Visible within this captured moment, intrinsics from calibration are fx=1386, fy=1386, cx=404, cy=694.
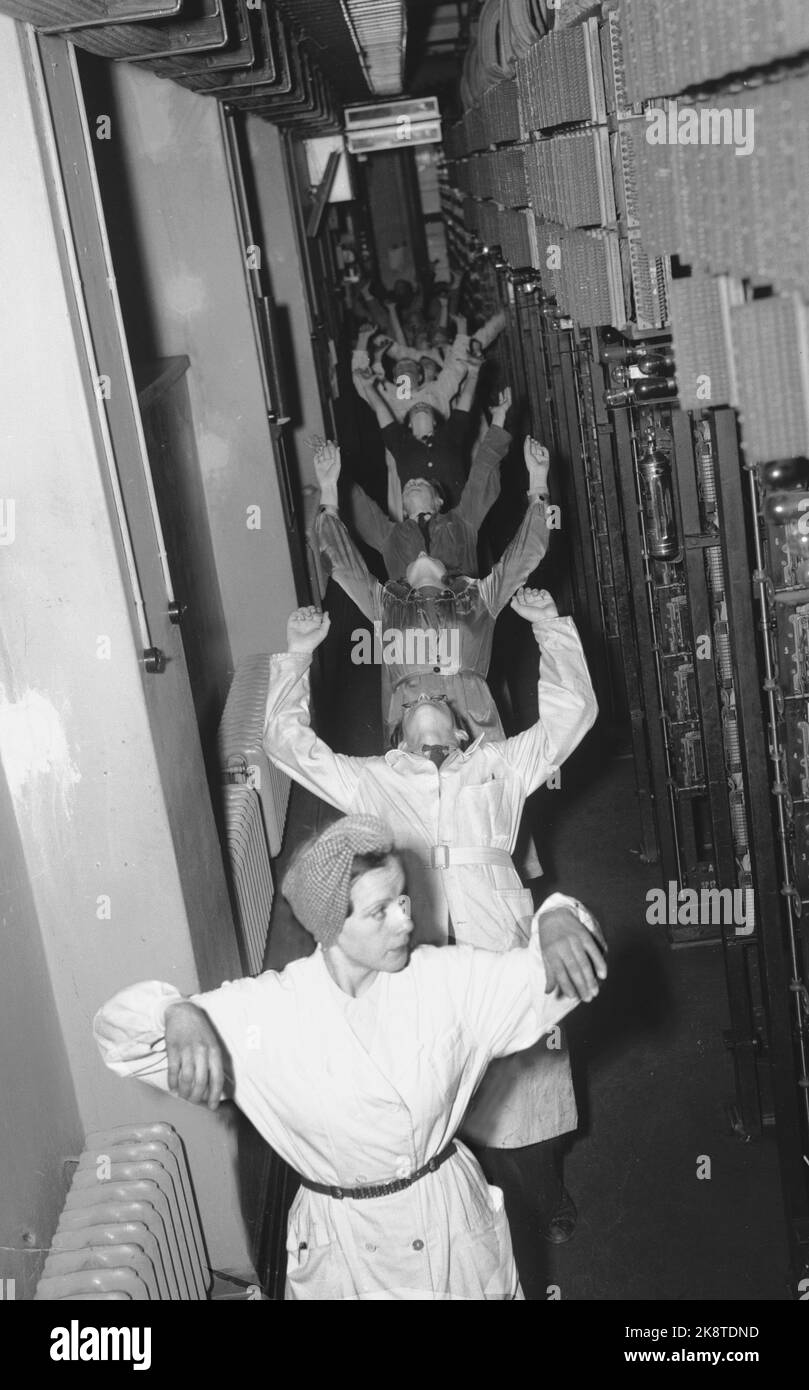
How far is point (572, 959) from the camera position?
7.96 ft

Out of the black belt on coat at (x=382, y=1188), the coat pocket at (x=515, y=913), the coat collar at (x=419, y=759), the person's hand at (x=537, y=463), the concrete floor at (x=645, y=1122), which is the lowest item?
the concrete floor at (x=645, y=1122)

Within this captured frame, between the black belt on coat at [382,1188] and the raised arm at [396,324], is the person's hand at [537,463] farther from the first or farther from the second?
the raised arm at [396,324]

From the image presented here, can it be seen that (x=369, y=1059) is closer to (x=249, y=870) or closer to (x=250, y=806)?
(x=249, y=870)

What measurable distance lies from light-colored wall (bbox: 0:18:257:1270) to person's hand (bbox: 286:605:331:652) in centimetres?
35

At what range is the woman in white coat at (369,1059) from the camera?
2.40m

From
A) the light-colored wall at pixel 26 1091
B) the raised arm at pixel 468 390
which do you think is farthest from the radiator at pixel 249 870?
the raised arm at pixel 468 390

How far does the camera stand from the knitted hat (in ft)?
7.66

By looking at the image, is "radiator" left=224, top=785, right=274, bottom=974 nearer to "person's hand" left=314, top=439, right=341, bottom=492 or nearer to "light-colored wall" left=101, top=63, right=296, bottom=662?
"person's hand" left=314, top=439, right=341, bottom=492

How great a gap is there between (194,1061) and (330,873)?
401 millimetres

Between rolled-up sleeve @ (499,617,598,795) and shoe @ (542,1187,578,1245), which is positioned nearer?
rolled-up sleeve @ (499,617,598,795)

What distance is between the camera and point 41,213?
301cm

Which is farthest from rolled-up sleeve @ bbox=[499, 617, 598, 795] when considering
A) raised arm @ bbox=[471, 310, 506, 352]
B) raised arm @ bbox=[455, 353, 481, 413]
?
raised arm @ bbox=[471, 310, 506, 352]

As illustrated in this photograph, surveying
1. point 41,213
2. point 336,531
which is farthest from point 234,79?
point 41,213

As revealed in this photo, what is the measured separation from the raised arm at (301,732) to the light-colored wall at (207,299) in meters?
3.08
